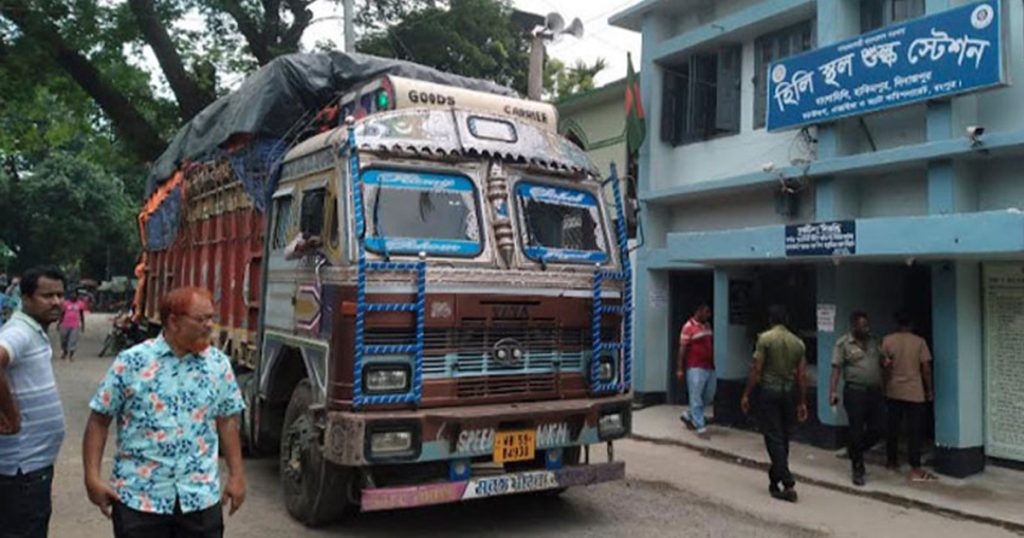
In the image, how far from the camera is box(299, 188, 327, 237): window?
5.55 metres

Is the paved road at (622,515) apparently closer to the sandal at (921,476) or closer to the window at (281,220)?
the sandal at (921,476)

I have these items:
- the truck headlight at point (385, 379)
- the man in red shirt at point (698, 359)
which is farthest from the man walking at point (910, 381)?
the truck headlight at point (385, 379)

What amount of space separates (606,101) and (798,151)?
4.96m

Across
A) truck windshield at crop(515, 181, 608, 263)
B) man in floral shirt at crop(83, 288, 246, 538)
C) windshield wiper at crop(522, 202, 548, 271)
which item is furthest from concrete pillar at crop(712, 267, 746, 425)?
man in floral shirt at crop(83, 288, 246, 538)

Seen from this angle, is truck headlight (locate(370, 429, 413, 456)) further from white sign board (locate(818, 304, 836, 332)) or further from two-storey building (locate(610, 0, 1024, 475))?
white sign board (locate(818, 304, 836, 332))

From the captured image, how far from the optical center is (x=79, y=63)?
56.8 feet

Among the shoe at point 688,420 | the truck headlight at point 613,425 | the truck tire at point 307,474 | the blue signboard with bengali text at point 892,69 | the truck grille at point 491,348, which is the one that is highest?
the blue signboard with bengali text at point 892,69

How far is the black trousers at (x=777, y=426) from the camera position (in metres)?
6.91

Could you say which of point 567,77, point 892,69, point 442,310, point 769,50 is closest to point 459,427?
point 442,310

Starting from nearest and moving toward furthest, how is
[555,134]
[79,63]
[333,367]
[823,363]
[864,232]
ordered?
1. [333,367]
2. [555,134]
3. [864,232]
4. [823,363]
5. [79,63]

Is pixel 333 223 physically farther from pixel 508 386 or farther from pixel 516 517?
pixel 516 517

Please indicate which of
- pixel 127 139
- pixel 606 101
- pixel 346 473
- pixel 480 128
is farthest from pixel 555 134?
pixel 127 139

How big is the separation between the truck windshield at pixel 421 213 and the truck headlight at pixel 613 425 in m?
1.56

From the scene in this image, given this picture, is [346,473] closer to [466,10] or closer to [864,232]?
[864,232]
